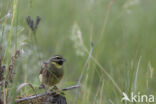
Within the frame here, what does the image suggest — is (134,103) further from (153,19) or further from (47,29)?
(47,29)

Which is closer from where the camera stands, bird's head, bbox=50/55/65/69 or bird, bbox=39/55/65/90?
bird, bbox=39/55/65/90

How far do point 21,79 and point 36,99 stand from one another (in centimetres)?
316

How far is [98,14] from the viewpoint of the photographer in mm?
6910

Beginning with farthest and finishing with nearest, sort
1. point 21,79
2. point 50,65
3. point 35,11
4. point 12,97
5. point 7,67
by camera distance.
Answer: point 35,11, point 21,79, point 50,65, point 7,67, point 12,97

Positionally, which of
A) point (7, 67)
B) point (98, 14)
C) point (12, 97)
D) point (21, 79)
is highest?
point (98, 14)

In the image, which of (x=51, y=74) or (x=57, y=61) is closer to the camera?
(x=51, y=74)

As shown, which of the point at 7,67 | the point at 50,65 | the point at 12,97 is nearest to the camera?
the point at 12,97

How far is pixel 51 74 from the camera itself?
3076mm


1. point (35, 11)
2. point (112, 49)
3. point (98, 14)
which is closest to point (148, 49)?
point (112, 49)

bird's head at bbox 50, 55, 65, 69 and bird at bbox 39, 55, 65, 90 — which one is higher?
bird's head at bbox 50, 55, 65, 69

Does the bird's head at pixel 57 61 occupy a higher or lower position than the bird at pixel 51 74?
higher

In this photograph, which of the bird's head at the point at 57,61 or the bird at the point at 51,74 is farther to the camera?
the bird's head at the point at 57,61

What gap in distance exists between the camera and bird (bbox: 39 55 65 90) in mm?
2978

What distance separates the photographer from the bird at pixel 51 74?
9.77ft
